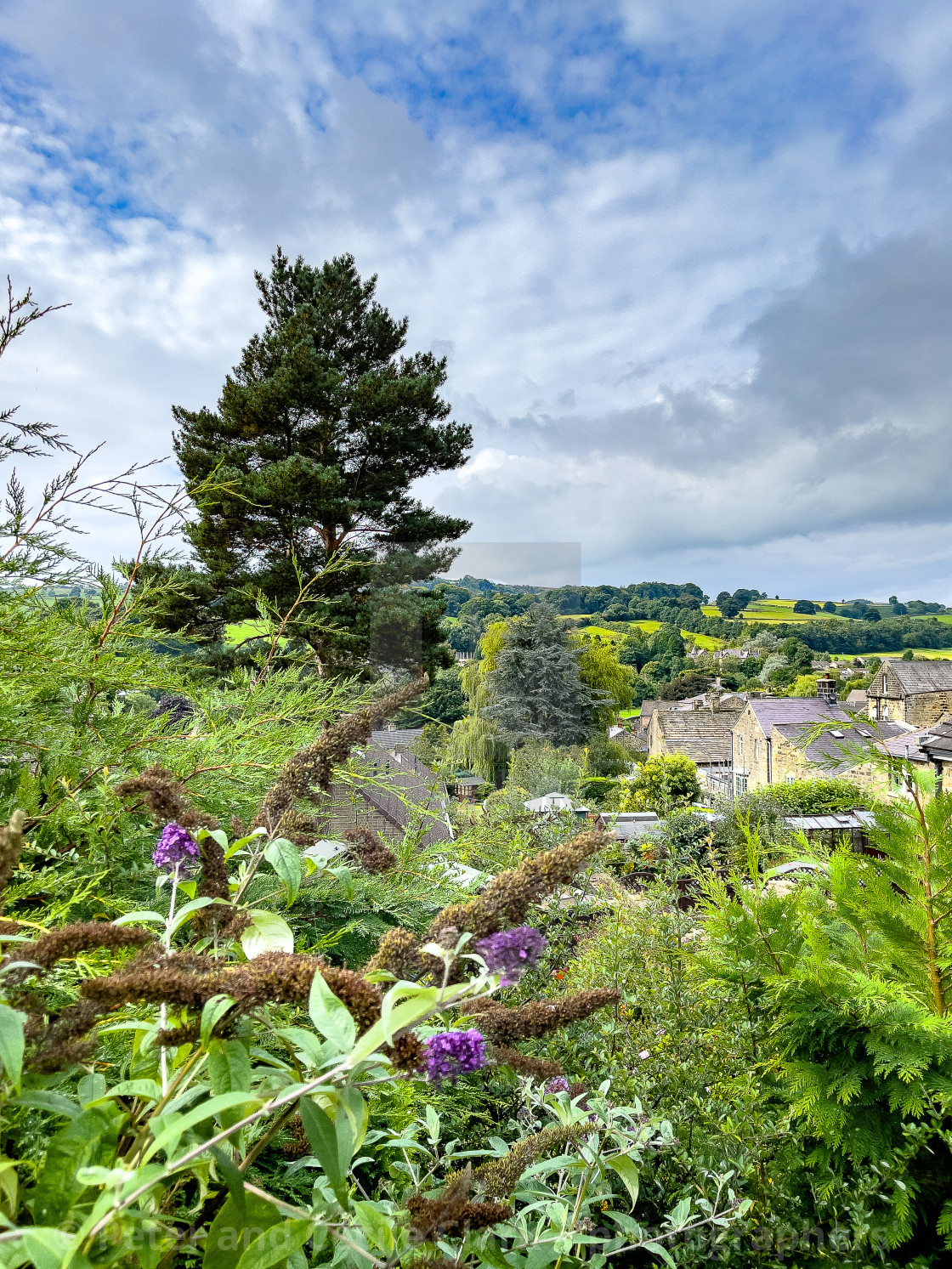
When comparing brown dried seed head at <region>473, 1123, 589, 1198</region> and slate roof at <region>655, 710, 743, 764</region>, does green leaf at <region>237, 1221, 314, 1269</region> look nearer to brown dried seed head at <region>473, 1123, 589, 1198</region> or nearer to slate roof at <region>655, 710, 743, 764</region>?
brown dried seed head at <region>473, 1123, 589, 1198</region>

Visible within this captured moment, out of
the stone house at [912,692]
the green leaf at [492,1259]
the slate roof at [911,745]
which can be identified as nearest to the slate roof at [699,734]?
the stone house at [912,692]

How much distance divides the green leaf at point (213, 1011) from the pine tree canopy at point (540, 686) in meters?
22.7

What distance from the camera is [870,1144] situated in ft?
4.19

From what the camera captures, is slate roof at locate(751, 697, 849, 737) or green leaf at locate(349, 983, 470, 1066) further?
slate roof at locate(751, 697, 849, 737)

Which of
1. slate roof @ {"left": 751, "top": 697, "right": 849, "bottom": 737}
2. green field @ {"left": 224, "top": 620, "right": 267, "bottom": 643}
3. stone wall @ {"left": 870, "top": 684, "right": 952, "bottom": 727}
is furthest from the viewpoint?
stone wall @ {"left": 870, "top": 684, "right": 952, "bottom": 727}

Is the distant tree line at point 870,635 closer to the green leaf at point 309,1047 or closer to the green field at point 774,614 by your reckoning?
the green field at point 774,614

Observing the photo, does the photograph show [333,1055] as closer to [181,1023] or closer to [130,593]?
[181,1023]

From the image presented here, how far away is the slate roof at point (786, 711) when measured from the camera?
21984 mm

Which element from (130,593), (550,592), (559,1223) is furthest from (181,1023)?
(550,592)

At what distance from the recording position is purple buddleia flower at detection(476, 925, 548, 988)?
21.3 inches

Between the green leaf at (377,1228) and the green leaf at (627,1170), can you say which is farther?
the green leaf at (627,1170)

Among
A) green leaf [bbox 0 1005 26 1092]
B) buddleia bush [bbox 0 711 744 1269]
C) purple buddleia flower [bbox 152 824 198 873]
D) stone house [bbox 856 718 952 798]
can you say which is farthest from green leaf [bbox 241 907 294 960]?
stone house [bbox 856 718 952 798]

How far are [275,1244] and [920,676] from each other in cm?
2881

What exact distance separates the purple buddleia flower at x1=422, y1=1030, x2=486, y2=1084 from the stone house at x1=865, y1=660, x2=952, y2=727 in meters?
25.5
